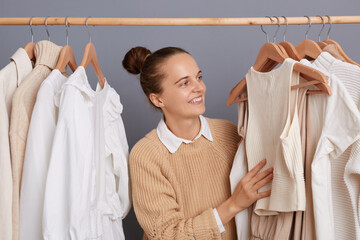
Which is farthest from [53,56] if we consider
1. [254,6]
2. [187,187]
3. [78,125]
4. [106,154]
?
[254,6]

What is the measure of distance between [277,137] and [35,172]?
0.89 metres

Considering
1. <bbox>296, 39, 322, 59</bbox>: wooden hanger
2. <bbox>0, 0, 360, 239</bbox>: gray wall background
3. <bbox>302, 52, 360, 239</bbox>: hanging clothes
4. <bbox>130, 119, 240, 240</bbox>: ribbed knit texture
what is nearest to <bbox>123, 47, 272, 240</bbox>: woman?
<bbox>130, 119, 240, 240</bbox>: ribbed knit texture

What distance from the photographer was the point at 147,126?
2650 millimetres

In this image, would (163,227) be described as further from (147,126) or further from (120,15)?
(120,15)

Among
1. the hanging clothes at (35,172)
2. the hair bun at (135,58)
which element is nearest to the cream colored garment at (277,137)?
the hair bun at (135,58)

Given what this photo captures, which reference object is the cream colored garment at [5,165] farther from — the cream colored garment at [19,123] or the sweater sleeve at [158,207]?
the sweater sleeve at [158,207]

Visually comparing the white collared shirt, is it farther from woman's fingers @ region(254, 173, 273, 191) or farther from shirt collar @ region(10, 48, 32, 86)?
shirt collar @ region(10, 48, 32, 86)

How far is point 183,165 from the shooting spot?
183 centimetres

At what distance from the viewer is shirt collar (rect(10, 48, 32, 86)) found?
1.46 meters

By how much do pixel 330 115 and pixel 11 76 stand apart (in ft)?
3.59

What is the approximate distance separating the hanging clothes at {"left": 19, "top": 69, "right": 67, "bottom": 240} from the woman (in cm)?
48

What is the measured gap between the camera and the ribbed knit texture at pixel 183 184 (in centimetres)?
169

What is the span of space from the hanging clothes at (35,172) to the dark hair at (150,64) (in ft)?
1.84

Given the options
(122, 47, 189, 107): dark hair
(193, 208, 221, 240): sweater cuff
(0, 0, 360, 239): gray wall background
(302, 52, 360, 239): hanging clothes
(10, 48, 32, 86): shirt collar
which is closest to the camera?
(302, 52, 360, 239): hanging clothes
